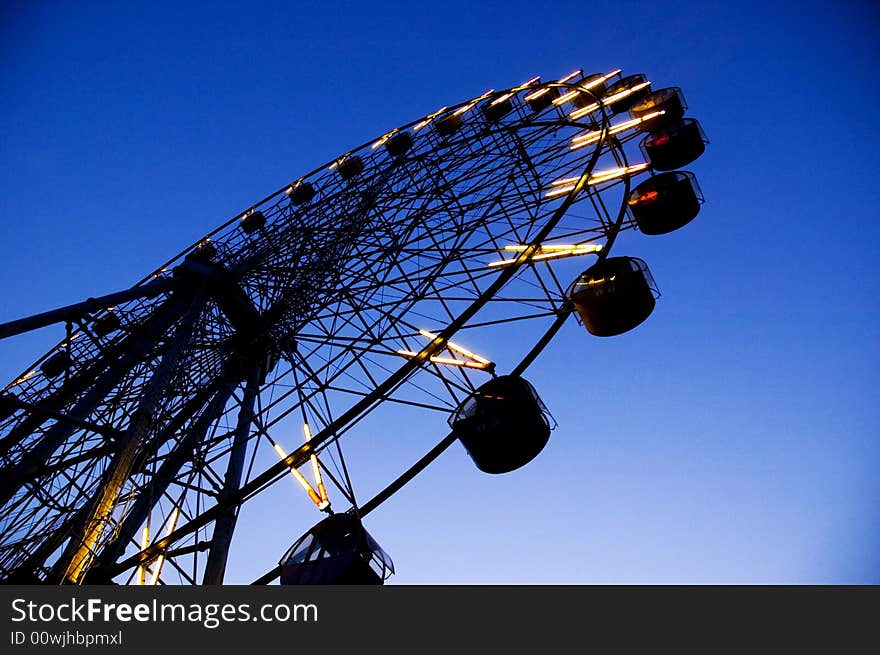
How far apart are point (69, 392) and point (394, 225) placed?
689 cm

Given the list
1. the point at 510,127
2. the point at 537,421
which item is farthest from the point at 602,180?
the point at 537,421

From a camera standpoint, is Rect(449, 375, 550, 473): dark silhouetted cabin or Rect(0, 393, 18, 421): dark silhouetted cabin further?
Rect(449, 375, 550, 473): dark silhouetted cabin

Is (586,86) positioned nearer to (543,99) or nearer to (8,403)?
(543,99)

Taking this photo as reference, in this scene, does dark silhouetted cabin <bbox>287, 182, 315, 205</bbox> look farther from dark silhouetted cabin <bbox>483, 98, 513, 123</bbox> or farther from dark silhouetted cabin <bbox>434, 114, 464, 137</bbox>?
dark silhouetted cabin <bbox>483, 98, 513, 123</bbox>

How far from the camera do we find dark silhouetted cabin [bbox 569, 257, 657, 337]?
10.6m

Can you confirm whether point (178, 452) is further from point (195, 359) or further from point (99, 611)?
point (99, 611)

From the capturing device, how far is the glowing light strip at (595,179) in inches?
461

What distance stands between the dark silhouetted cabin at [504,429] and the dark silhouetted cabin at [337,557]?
2112 millimetres

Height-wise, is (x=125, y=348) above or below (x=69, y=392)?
above

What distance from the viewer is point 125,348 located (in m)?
9.58

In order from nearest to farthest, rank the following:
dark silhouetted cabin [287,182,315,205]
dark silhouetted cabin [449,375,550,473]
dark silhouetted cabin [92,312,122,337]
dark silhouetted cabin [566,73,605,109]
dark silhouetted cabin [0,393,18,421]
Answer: dark silhouetted cabin [0,393,18,421] → dark silhouetted cabin [449,375,550,473] → dark silhouetted cabin [92,312,122,337] → dark silhouetted cabin [566,73,605,109] → dark silhouetted cabin [287,182,315,205]

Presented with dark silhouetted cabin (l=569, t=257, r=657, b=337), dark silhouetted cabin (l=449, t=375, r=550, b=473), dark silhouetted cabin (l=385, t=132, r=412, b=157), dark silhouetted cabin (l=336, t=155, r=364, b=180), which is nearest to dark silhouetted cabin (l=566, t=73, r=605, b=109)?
dark silhouetted cabin (l=385, t=132, r=412, b=157)

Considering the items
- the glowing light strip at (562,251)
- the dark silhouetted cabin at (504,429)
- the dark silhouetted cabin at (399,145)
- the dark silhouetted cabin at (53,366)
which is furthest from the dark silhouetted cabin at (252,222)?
the dark silhouetted cabin at (504,429)

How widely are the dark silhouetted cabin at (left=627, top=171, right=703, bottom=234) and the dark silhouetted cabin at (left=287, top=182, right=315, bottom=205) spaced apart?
845cm
